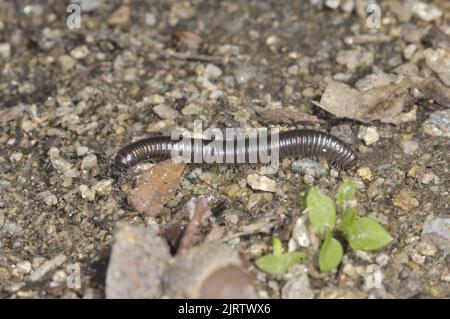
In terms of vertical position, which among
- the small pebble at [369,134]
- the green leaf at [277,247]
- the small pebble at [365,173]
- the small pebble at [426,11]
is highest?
the small pebble at [426,11]

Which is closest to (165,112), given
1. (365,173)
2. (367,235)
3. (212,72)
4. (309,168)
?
(212,72)

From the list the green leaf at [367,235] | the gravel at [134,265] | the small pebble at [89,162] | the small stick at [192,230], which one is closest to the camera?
the gravel at [134,265]

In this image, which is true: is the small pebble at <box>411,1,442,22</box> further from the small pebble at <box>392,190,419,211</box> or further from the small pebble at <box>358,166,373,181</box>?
the small pebble at <box>392,190,419,211</box>

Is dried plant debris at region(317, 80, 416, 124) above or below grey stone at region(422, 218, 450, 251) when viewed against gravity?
above

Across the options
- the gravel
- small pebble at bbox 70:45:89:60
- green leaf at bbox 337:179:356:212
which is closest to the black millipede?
green leaf at bbox 337:179:356:212

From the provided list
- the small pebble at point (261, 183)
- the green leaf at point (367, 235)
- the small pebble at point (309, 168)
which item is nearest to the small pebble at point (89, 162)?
the small pebble at point (261, 183)

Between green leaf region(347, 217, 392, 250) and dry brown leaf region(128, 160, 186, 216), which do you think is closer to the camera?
green leaf region(347, 217, 392, 250)

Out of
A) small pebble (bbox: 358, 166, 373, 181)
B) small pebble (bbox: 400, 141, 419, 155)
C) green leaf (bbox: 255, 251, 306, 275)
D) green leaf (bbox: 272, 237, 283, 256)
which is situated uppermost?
small pebble (bbox: 400, 141, 419, 155)

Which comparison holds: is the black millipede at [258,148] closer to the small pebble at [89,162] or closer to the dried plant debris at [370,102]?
the small pebble at [89,162]
